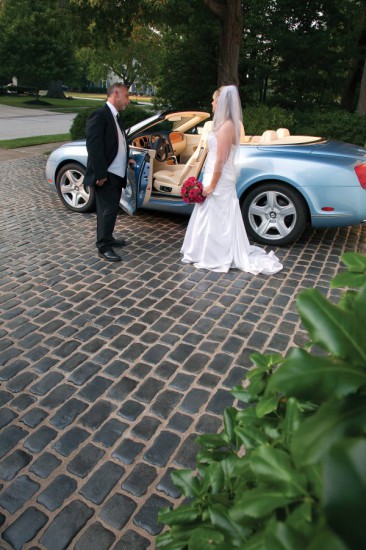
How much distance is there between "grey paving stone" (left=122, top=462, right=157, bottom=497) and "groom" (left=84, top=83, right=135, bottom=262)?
119 inches

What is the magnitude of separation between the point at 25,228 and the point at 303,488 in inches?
242

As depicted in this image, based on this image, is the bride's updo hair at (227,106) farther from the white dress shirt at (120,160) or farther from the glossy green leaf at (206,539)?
the glossy green leaf at (206,539)

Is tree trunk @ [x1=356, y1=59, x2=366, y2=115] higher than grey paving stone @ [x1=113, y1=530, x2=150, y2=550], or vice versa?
tree trunk @ [x1=356, y1=59, x2=366, y2=115]

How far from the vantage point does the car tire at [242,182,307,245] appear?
205 inches

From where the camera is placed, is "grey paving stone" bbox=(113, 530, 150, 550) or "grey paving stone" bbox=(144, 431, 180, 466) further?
"grey paving stone" bbox=(144, 431, 180, 466)

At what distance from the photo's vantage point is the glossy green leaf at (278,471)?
2.16 ft

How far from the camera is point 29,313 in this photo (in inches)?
155

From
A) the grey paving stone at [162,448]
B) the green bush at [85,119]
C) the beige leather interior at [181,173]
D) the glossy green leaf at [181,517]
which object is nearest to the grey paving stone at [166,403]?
the grey paving stone at [162,448]

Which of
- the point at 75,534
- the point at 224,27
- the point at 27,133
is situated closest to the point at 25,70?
the point at 27,133

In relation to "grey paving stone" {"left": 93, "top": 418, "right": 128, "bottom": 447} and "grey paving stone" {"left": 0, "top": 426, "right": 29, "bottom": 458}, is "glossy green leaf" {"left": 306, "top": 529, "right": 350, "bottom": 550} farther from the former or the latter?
"grey paving stone" {"left": 0, "top": 426, "right": 29, "bottom": 458}

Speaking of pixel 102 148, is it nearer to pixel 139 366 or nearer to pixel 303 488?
pixel 139 366

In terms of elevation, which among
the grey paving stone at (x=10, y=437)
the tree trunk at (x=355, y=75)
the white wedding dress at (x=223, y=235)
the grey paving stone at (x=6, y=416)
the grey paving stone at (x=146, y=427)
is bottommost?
the grey paving stone at (x=6, y=416)

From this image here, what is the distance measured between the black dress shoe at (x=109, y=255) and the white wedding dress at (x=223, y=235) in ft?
2.96

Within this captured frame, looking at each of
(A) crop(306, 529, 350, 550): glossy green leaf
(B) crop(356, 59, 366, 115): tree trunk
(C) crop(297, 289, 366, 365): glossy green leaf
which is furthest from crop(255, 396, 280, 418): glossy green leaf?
(B) crop(356, 59, 366, 115): tree trunk
